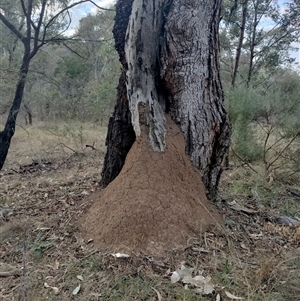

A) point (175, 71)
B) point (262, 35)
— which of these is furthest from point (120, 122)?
point (262, 35)

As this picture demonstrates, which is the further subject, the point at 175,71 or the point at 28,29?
the point at 28,29

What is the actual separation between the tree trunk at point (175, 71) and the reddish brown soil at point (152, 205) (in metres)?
0.12

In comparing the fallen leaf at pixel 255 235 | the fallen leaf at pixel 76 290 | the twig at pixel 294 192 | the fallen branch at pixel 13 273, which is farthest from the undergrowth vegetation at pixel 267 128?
the fallen branch at pixel 13 273

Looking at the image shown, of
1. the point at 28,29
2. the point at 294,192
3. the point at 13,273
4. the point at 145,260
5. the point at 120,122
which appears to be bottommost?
the point at 13,273

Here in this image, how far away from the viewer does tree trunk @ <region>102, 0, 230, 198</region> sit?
8.94ft

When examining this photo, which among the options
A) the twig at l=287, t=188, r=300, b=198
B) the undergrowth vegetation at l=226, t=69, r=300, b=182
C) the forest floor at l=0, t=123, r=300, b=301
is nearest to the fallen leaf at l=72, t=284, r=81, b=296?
the forest floor at l=0, t=123, r=300, b=301

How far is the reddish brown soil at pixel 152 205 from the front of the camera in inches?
94.4

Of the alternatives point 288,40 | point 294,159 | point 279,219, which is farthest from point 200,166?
point 288,40

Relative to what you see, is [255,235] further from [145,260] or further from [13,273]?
[13,273]

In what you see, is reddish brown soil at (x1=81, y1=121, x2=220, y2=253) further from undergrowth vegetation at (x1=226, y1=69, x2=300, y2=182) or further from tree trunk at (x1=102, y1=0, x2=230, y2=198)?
undergrowth vegetation at (x1=226, y1=69, x2=300, y2=182)

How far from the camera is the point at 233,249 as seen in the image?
7.95 feet

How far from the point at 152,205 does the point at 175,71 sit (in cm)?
108

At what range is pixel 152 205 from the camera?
2.51 m

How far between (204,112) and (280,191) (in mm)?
2106
